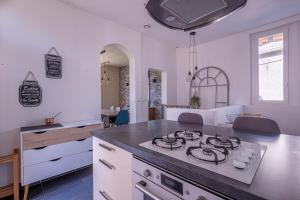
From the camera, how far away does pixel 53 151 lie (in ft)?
6.59

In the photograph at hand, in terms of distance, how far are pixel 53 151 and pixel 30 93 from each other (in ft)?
2.81

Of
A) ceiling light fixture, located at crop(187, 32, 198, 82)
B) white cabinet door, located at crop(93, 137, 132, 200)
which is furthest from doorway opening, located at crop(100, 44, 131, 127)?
white cabinet door, located at crop(93, 137, 132, 200)

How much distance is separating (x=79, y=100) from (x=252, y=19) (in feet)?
12.0

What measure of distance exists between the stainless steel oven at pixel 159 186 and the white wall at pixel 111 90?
6309 millimetres

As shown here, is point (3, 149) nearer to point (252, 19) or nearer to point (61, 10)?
point (61, 10)

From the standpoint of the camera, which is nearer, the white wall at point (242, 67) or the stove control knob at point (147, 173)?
the stove control knob at point (147, 173)

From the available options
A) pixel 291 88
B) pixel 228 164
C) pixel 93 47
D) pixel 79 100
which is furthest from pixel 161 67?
pixel 228 164

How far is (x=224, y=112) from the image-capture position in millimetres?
2949

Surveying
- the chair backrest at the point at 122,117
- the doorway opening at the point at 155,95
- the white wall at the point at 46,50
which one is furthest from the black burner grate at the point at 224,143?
the doorway opening at the point at 155,95

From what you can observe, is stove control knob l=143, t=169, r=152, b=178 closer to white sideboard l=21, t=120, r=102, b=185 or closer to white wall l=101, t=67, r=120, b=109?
white sideboard l=21, t=120, r=102, b=185

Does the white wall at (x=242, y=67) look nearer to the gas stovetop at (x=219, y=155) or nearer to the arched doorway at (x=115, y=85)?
the arched doorway at (x=115, y=85)

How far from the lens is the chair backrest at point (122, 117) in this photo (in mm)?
3907

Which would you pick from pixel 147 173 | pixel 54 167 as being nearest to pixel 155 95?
pixel 54 167

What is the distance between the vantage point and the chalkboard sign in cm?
209
